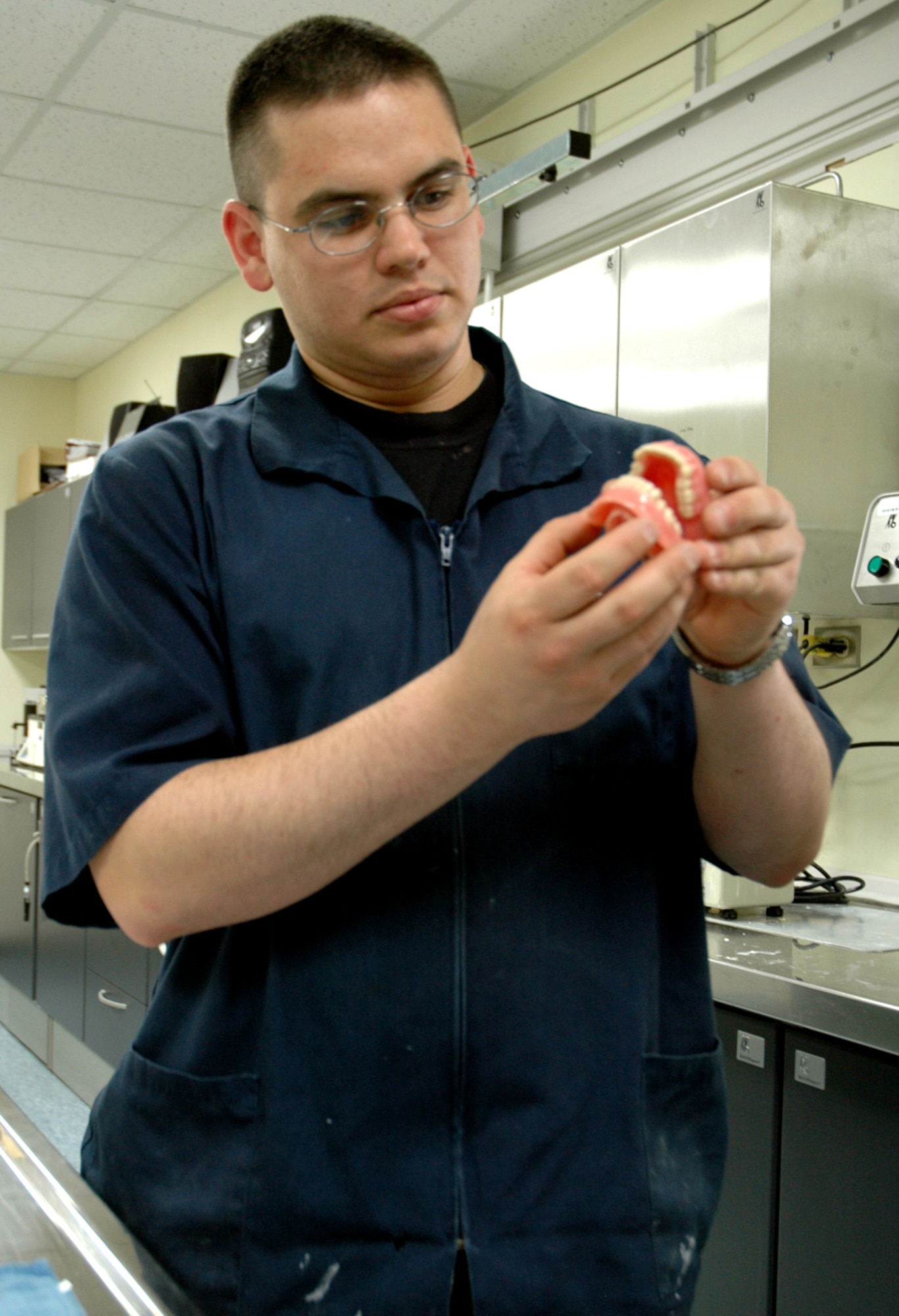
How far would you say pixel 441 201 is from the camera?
0.96 meters

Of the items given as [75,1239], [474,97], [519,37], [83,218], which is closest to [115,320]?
[83,218]

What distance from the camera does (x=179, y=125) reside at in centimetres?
362

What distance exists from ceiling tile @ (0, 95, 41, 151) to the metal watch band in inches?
135

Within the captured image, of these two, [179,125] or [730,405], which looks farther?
[179,125]

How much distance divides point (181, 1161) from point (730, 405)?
5.31 feet

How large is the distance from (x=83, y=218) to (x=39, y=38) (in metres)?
1.31

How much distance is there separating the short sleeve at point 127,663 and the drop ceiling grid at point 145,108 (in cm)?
251

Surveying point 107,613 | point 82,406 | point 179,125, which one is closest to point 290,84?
point 107,613

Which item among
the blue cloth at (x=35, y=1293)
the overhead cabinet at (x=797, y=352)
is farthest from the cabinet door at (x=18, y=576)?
the blue cloth at (x=35, y=1293)

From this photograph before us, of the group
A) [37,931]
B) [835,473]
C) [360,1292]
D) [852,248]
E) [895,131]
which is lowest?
[37,931]

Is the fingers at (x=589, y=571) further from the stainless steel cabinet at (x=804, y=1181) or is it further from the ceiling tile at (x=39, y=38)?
the ceiling tile at (x=39, y=38)

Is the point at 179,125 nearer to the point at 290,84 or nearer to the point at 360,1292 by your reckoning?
the point at 290,84

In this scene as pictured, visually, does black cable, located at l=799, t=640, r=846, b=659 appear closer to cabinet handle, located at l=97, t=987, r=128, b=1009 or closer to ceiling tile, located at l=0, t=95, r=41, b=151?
cabinet handle, located at l=97, t=987, r=128, b=1009

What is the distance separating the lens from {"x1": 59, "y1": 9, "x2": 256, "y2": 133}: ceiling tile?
310 centimetres
